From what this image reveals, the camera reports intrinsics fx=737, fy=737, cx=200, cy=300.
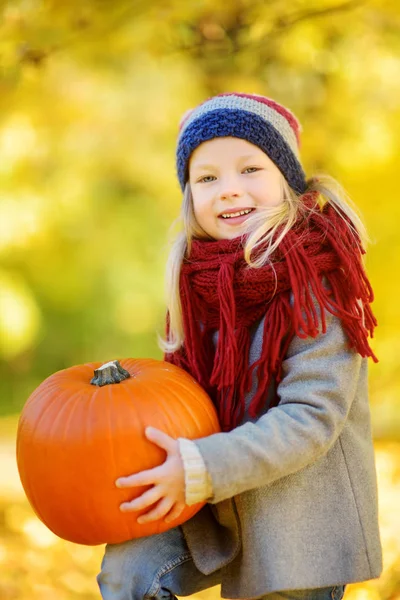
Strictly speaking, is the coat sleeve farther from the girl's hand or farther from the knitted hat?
the knitted hat

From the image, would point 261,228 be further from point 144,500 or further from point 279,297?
point 144,500

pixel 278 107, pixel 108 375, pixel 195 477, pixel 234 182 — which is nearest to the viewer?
pixel 195 477

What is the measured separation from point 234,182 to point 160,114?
2.50m

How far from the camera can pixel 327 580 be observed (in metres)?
1.89

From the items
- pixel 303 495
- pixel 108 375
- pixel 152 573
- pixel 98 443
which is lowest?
pixel 152 573

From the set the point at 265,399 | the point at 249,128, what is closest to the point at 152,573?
the point at 265,399

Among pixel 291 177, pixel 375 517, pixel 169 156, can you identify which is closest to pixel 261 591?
pixel 375 517

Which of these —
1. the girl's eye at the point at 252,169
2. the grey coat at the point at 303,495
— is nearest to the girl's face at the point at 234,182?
the girl's eye at the point at 252,169

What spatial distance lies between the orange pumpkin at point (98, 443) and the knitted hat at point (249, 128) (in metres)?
0.72

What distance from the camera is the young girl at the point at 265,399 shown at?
1.74 metres

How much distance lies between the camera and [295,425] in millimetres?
1761

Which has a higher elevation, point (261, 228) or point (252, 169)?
point (252, 169)

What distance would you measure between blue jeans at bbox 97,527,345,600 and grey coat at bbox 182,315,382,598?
66 mm

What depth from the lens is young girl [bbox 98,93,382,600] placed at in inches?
68.6
